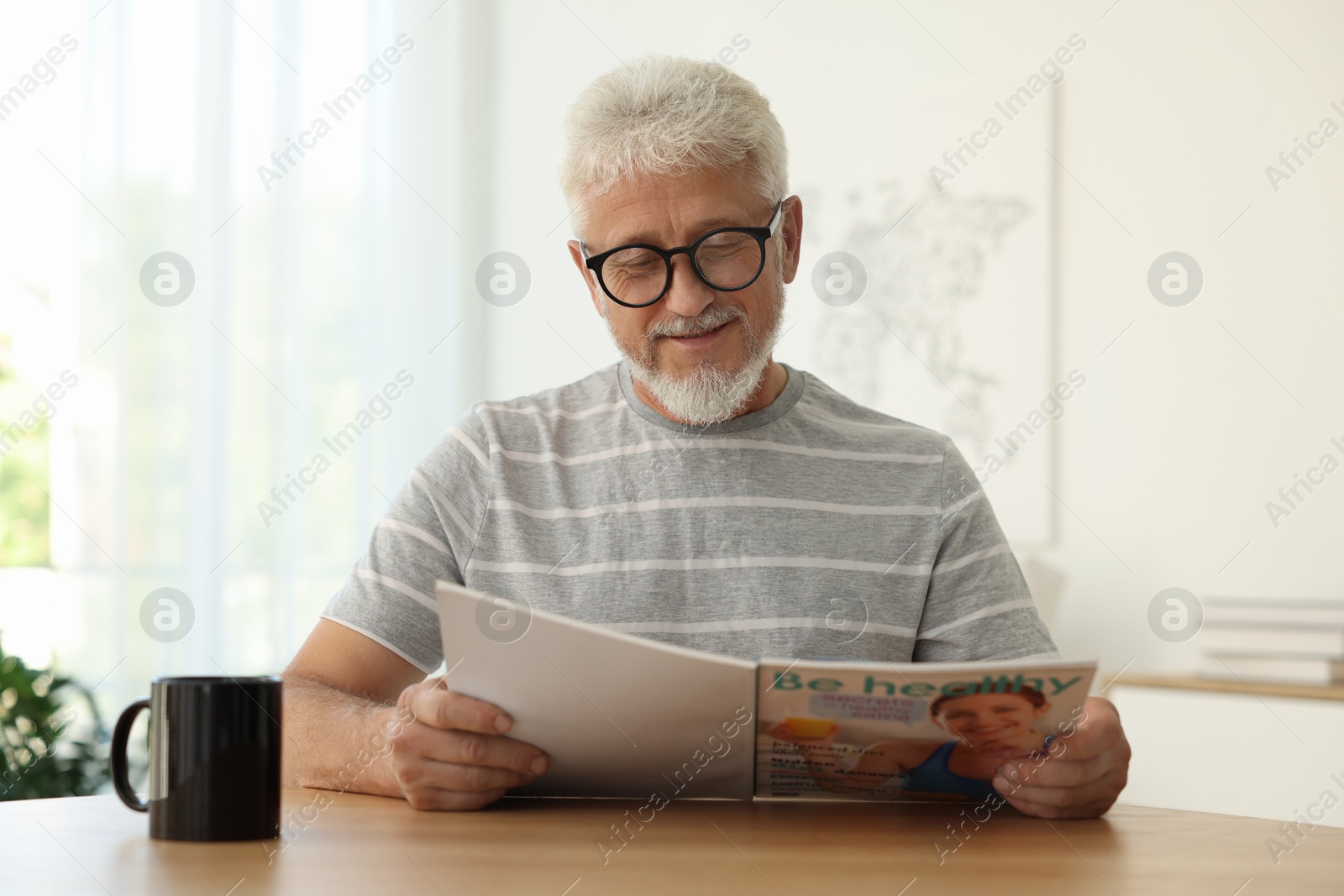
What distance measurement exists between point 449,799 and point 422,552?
49 cm

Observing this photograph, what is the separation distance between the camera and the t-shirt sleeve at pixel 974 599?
1.42 meters

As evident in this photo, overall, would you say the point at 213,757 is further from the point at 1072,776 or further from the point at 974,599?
the point at 974,599

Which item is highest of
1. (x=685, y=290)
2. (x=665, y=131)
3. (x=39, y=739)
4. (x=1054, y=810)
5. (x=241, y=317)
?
(x=665, y=131)

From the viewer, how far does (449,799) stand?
39.5 inches

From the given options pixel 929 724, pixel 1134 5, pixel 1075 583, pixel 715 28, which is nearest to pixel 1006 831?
pixel 929 724

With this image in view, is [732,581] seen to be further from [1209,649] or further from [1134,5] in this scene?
[1134,5]

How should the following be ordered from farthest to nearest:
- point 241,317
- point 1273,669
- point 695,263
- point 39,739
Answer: point 241,317
point 39,739
point 1273,669
point 695,263

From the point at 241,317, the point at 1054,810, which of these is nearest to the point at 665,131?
the point at 1054,810

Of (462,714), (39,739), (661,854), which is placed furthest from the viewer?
(39,739)

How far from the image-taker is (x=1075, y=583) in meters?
2.58

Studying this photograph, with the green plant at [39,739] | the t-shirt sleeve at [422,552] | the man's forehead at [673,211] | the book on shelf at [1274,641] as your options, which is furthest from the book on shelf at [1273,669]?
the green plant at [39,739]

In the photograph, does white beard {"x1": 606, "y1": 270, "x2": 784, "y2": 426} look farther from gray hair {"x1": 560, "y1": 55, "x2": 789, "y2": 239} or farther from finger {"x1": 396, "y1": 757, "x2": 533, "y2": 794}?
finger {"x1": 396, "y1": 757, "x2": 533, "y2": 794}

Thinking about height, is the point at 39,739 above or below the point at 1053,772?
below

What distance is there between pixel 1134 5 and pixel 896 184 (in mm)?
653
